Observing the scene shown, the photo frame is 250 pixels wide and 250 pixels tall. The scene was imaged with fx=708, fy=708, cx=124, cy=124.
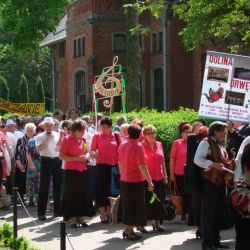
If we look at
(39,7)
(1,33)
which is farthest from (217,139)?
Answer: (1,33)

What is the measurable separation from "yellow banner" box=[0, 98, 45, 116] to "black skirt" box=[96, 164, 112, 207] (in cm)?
934

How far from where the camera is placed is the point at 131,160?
10.5m

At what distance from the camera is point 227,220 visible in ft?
33.7

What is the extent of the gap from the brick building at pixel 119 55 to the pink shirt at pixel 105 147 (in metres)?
20.6

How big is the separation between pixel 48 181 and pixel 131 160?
3336 millimetres

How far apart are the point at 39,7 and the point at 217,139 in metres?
21.8

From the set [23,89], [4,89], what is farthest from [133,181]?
[4,89]

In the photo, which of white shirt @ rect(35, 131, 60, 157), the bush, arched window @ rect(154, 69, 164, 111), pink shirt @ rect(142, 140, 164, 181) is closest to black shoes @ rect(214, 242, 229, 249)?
pink shirt @ rect(142, 140, 164, 181)

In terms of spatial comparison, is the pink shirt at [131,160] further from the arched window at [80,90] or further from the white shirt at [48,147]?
the arched window at [80,90]

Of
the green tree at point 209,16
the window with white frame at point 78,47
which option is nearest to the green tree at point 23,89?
the window with white frame at point 78,47

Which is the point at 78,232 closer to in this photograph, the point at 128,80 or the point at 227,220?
the point at 227,220

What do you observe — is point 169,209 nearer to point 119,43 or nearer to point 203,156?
point 203,156

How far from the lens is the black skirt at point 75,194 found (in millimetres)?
12180

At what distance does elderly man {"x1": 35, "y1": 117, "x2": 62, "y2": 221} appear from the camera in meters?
13.3
